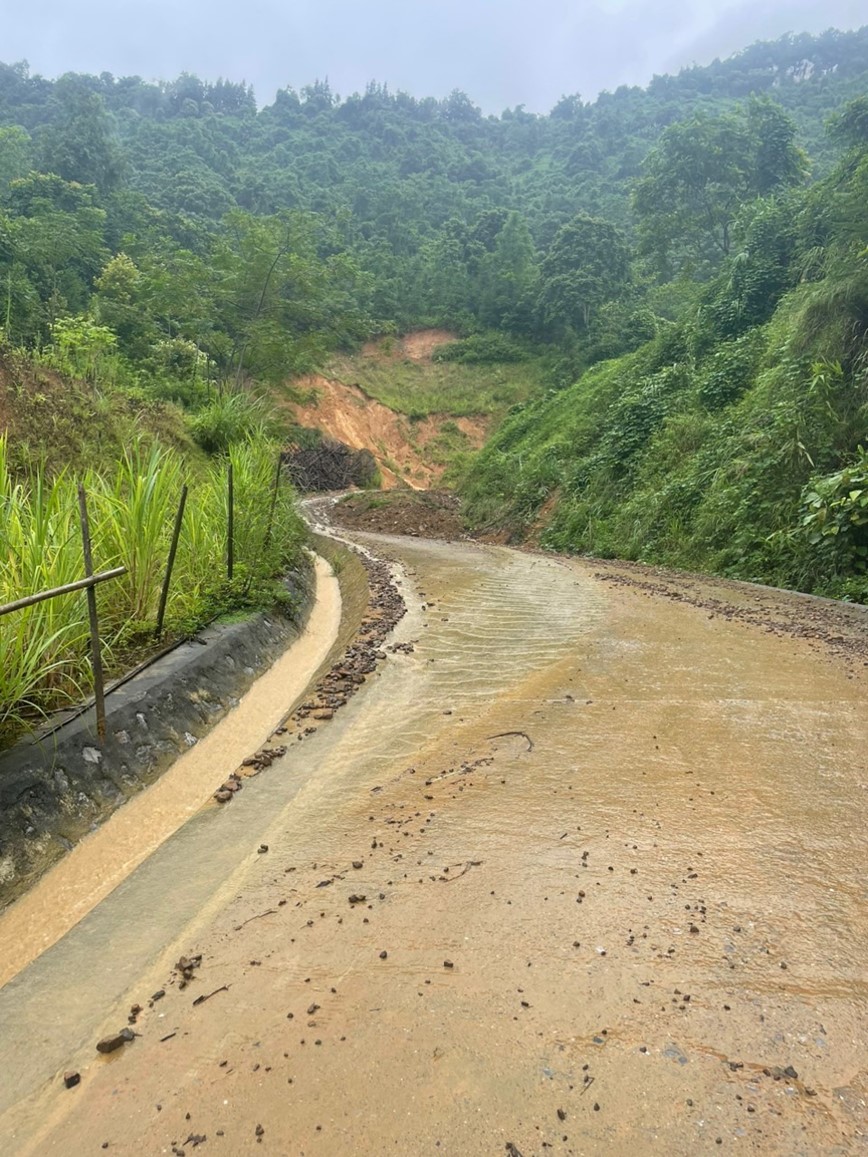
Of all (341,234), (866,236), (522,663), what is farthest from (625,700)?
(341,234)

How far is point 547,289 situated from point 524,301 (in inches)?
110

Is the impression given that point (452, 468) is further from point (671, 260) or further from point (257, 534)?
point (257, 534)

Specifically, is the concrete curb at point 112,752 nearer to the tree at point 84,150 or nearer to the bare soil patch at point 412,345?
the bare soil patch at point 412,345

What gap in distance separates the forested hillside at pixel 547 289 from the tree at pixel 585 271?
0.15 m

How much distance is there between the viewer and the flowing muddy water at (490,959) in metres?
1.75

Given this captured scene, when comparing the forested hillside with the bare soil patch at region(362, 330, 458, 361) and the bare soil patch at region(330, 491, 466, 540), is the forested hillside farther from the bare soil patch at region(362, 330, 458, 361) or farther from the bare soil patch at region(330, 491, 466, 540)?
the bare soil patch at region(330, 491, 466, 540)

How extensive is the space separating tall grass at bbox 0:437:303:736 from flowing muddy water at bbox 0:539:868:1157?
47.0 inches

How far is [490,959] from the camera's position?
91.0 inches

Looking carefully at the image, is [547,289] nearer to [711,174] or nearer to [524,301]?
[524,301]

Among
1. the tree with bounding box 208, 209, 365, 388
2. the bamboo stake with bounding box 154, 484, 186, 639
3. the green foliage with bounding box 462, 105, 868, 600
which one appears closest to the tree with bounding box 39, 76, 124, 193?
the tree with bounding box 208, 209, 365, 388

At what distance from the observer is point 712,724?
4.38 m

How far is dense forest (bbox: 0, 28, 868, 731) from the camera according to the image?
10.1 metres

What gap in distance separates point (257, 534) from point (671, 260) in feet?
120

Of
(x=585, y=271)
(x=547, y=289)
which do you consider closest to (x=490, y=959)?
(x=585, y=271)
